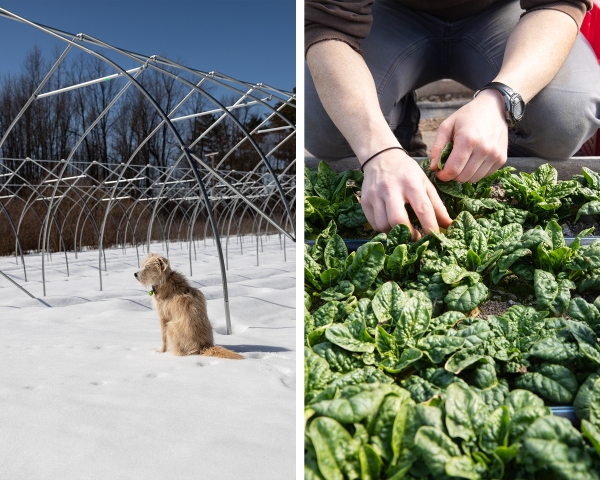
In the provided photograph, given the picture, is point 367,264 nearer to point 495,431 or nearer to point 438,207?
point 438,207

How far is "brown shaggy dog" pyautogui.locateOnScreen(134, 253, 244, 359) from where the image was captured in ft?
8.75

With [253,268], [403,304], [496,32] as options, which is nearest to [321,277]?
[403,304]

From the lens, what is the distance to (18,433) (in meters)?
1.79

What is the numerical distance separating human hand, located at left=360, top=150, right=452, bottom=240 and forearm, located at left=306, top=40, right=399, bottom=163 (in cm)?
7

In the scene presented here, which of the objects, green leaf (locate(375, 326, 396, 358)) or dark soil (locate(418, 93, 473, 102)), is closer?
green leaf (locate(375, 326, 396, 358))

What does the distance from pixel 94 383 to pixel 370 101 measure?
1657 mm

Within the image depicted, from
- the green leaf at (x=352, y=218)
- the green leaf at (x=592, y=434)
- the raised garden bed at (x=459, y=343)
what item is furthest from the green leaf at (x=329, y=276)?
the green leaf at (x=592, y=434)

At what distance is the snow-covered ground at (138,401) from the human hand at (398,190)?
0.78m

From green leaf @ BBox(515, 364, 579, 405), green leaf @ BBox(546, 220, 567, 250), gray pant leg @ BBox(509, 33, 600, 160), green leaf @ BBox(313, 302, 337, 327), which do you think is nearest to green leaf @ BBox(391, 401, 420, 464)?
green leaf @ BBox(515, 364, 579, 405)

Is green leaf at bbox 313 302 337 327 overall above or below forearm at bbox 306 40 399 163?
below

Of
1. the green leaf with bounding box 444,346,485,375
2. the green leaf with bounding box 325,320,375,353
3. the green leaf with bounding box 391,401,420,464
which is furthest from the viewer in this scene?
the green leaf with bounding box 325,320,375,353

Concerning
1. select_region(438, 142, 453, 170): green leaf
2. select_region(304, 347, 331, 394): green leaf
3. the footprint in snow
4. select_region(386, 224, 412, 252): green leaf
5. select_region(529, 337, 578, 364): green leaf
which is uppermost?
select_region(438, 142, 453, 170): green leaf

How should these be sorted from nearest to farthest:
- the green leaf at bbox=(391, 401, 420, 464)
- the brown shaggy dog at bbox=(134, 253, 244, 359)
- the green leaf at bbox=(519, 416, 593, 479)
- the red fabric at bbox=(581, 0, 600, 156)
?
the green leaf at bbox=(519, 416, 593, 479) < the green leaf at bbox=(391, 401, 420, 464) < the brown shaggy dog at bbox=(134, 253, 244, 359) < the red fabric at bbox=(581, 0, 600, 156)

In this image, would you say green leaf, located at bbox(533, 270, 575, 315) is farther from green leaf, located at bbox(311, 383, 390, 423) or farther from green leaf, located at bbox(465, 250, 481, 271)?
green leaf, located at bbox(311, 383, 390, 423)
